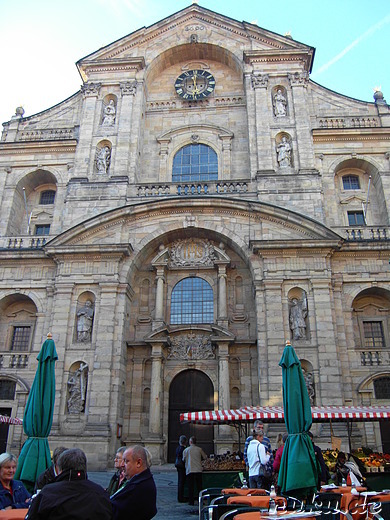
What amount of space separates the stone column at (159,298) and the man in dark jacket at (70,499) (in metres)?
15.4

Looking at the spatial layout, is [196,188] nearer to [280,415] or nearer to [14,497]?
[280,415]

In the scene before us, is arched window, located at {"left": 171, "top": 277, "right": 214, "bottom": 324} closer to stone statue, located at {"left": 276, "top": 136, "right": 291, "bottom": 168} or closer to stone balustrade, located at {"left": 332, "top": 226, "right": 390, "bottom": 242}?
stone balustrade, located at {"left": 332, "top": 226, "right": 390, "bottom": 242}

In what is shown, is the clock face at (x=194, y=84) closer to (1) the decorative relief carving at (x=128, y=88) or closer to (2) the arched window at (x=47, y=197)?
(1) the decorative relief carving at (x=128, y=88)

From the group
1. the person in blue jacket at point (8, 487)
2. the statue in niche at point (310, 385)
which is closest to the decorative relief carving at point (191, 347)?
the statue in niche at point (310, 385)

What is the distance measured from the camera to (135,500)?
13.5 ft

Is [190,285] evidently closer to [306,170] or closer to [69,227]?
[69,227]

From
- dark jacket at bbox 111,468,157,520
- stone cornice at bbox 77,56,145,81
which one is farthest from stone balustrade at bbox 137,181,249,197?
dark jacket at bbox 111,468,157,520

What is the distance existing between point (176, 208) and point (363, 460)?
12.0 meters

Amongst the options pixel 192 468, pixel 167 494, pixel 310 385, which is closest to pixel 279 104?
pixel 310 385

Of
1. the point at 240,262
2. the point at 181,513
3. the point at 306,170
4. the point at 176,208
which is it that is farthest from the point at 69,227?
the point at 181,513

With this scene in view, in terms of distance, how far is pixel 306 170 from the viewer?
20.7 m

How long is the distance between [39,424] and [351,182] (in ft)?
58.6

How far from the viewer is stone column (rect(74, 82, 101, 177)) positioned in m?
21.9

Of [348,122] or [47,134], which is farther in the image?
[47,134]
